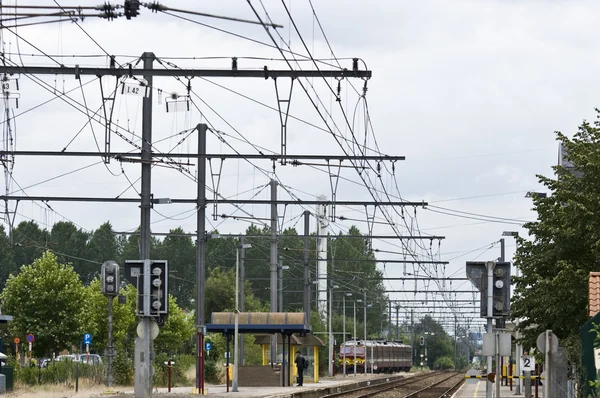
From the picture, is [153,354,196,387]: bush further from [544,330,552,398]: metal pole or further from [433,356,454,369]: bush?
[433,356,454,369]: bush

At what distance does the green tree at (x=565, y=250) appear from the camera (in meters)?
29.1

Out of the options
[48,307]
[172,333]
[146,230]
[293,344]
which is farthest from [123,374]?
[172,333]

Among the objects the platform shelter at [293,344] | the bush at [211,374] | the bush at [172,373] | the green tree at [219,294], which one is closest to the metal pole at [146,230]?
the bush at [172,373]

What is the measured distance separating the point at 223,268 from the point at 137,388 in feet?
375

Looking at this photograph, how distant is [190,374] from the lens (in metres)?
52.6

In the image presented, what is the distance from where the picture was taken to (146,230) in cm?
3042

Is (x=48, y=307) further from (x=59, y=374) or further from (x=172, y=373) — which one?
(x=59, y=374)

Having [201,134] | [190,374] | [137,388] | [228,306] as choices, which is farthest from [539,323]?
[228,306]

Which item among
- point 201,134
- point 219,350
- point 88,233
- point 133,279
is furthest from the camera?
point 88,233

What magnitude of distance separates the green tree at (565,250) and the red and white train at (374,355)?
48317 millimetres

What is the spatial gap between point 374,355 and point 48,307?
39.7m

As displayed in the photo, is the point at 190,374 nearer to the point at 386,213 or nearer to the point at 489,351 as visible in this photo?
the point at 386,213

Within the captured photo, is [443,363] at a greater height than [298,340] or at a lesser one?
lesser

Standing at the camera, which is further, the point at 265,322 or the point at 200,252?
the point at 265,322
